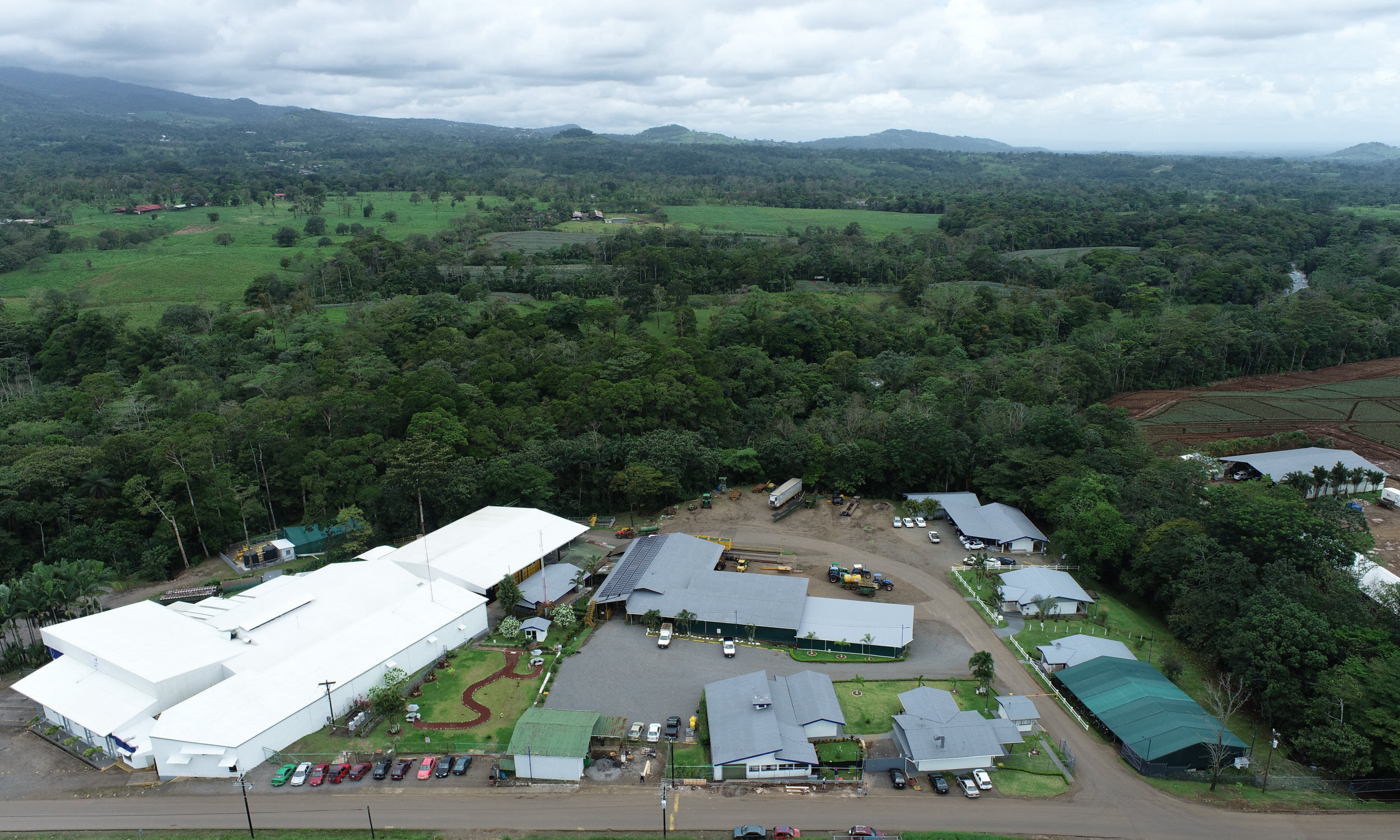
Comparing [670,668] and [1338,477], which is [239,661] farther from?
[1338,477]

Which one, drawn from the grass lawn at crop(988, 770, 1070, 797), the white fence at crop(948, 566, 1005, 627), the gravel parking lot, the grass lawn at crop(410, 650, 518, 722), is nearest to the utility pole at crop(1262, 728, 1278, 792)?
the grass lawn at crop(988, 770, 1070, 797)

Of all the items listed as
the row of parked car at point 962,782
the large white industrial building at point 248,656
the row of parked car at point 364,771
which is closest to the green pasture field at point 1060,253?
the row of parked car at point 962,782

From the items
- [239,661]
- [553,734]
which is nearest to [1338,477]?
[553,734]

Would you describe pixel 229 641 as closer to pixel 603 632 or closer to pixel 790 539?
pixel 603 632

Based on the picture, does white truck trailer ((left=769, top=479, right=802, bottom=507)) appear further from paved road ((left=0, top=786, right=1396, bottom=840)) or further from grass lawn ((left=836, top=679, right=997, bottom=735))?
paved road ((left=0, top=786, right=1396, bottom=840))

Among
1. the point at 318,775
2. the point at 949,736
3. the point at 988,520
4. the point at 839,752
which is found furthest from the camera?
the point at 988,520
